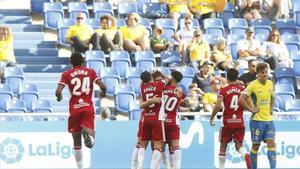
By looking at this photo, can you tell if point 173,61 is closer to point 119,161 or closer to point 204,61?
point 204,61

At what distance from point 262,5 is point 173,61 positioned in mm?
4066

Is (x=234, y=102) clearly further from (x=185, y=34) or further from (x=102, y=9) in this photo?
(x=102, y=9)

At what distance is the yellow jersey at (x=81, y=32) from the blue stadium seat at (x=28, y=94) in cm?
197

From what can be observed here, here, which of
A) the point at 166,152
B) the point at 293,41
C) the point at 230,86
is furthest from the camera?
the point at 293,41

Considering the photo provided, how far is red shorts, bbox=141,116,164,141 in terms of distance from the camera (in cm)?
2317

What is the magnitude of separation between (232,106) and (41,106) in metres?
5.35

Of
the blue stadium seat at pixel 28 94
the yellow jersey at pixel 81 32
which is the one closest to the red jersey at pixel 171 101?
the blue stadium seat at pixel 28 94

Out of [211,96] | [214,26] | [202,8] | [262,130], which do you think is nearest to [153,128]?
[262,130]

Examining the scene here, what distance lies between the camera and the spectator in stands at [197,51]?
96.4 ft

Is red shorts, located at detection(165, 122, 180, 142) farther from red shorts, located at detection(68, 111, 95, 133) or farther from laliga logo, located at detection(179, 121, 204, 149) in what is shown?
laliga logo, located at detection(179, 121, 204, 149)

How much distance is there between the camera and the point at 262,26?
3139cm

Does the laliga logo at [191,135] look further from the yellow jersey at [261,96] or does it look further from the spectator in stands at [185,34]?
the yellow jersey at [261,96]

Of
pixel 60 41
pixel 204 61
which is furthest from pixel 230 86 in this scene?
pixel 60 41

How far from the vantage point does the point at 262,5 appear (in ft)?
107
